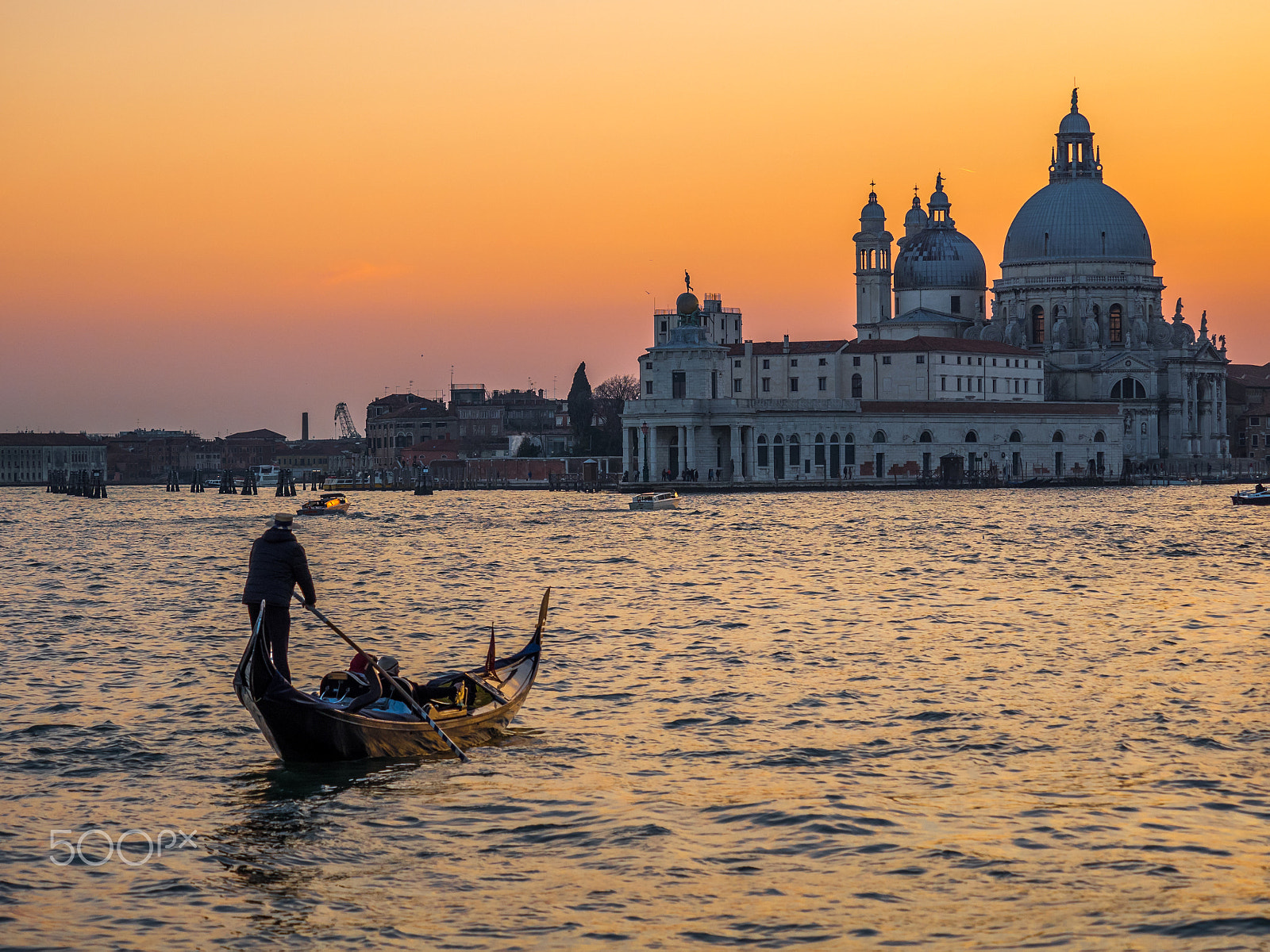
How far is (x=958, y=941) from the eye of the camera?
957cm

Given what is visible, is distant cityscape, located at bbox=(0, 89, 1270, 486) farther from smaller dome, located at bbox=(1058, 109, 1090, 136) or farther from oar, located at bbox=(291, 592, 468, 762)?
oar, located at bbox=(291, 592, 468, 762)

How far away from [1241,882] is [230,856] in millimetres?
6647

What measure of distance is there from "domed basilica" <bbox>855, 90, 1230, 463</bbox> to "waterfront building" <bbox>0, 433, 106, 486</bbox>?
98.0 m

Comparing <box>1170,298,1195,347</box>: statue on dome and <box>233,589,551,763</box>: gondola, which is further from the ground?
<box>1170,298,1195,347</box>: statue on dome

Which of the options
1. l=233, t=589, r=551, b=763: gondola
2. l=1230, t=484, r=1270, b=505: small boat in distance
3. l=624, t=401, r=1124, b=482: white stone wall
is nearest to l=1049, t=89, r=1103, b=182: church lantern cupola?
l=624, t=401, r=1124, b=482: white stone wall

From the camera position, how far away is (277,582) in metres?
13.7

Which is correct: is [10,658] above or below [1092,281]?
below

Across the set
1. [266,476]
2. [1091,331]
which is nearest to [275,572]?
[1091,331]

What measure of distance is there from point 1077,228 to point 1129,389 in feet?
37.3

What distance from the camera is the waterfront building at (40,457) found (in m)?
180

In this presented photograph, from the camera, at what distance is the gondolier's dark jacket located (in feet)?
45.0

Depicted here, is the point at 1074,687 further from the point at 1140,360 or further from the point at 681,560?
the point at 1140,360

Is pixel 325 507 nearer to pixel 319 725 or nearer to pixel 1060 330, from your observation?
pixel 1060 330

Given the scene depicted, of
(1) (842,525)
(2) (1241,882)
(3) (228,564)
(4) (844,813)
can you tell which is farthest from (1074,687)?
(1) (842,525)
